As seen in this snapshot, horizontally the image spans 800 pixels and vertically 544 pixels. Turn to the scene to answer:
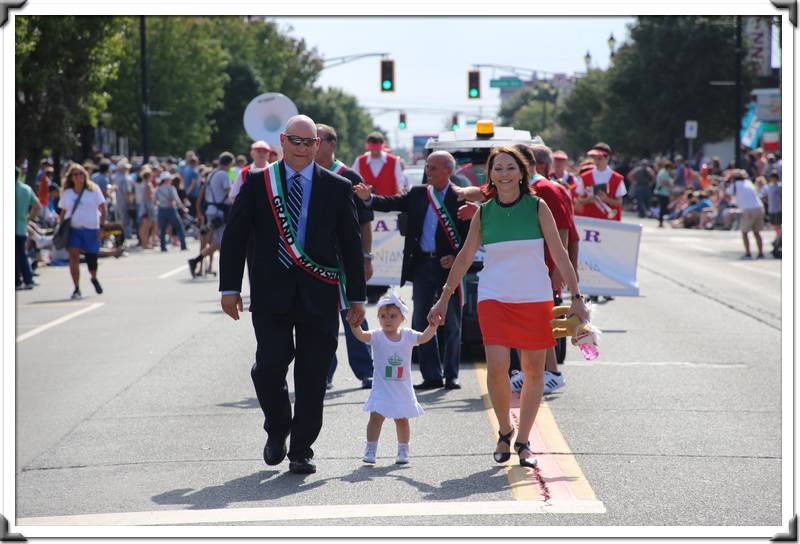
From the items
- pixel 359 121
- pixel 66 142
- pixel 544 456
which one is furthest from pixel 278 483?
pixel 359 121

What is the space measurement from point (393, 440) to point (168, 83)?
46.9m

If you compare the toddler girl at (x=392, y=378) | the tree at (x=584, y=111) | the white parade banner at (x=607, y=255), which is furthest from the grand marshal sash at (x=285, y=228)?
the tree at (x=584, y=111)

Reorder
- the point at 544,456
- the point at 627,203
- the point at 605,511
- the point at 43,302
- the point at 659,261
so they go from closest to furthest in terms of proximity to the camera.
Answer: the point at 605,511, the point at 544,456, the point at 43,302, the point at 659,261, the point at 627,203

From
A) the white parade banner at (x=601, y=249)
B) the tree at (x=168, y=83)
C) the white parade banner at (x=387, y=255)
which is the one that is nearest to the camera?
the white parade banner at (x=387, y=255)

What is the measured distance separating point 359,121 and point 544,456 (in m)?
181

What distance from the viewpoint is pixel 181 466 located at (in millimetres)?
8305

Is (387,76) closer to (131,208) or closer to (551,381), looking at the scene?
(131,208)

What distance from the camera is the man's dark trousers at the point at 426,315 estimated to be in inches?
424

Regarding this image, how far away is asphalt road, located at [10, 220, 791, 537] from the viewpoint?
696cm

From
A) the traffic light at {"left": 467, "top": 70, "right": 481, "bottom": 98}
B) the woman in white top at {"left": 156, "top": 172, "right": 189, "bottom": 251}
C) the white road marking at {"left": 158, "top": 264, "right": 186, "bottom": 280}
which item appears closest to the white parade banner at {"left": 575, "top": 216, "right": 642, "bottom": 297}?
the white road marking at {"left": 158, "top": 264, "right": 186, "bottom": 280}

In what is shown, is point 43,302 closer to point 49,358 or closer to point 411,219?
point 49,358

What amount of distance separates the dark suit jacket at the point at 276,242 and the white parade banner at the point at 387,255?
6609 mm

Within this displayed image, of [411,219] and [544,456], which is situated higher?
[411,219]

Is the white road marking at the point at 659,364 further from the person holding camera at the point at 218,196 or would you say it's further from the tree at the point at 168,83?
the tree at the point at 168,83
